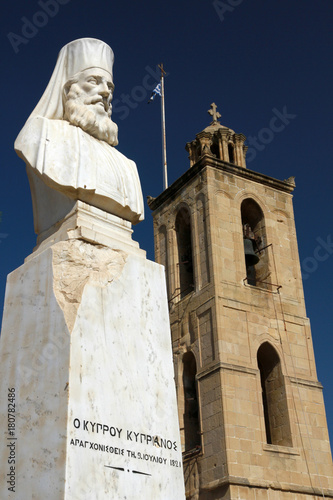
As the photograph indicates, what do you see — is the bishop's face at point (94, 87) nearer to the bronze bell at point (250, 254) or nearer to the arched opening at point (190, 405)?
the arched opening at point (190, 405)

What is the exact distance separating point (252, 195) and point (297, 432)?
707cm

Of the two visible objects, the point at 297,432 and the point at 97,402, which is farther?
the point at 297,432

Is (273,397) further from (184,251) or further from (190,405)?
(184,251)

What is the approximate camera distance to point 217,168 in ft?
66.9

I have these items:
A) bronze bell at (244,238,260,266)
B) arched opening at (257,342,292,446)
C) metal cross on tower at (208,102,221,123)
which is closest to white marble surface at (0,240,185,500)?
arched opening at (257,342,292,446)

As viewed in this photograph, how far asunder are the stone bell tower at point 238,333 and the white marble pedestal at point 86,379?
12.5m

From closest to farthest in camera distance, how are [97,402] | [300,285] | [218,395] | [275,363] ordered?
[97,402]
[218,395]
[275,363]
[300,285]

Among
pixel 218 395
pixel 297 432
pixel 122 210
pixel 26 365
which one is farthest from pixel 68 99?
pixel 297 432

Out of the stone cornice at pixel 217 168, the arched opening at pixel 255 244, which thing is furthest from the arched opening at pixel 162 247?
the arched opening at pixel 255 244

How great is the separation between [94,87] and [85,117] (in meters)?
0.22

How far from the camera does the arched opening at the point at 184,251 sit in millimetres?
20375

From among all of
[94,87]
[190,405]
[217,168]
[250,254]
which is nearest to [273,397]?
[190,405]

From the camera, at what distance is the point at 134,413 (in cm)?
351

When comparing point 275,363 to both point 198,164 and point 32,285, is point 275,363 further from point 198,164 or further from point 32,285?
point 32,285
